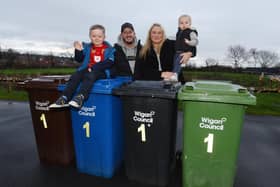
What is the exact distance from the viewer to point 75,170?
2.59m

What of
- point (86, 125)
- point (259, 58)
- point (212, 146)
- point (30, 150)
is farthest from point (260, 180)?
point (259, 58)

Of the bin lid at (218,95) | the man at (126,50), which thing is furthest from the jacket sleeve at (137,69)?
the bin lid at (218,95)

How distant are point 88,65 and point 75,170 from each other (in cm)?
140

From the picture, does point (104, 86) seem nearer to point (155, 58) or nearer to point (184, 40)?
point (155, 58)

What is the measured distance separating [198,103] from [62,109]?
166cm

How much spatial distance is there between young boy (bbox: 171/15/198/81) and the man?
1.97ft

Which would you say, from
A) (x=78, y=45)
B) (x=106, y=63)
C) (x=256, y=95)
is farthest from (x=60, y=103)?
(x=256, y=95)

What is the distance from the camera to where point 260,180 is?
2.43 meters

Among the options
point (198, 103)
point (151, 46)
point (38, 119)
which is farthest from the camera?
point (151, 46)

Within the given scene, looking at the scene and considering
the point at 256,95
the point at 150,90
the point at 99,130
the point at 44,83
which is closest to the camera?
the point at 150,90

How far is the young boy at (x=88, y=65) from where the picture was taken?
2.21 metres

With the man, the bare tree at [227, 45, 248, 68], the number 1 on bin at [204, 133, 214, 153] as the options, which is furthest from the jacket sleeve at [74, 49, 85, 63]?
the bare tree at [227, 45, 248, 68]

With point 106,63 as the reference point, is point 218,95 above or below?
below

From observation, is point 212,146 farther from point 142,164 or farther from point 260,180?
point 260,180
